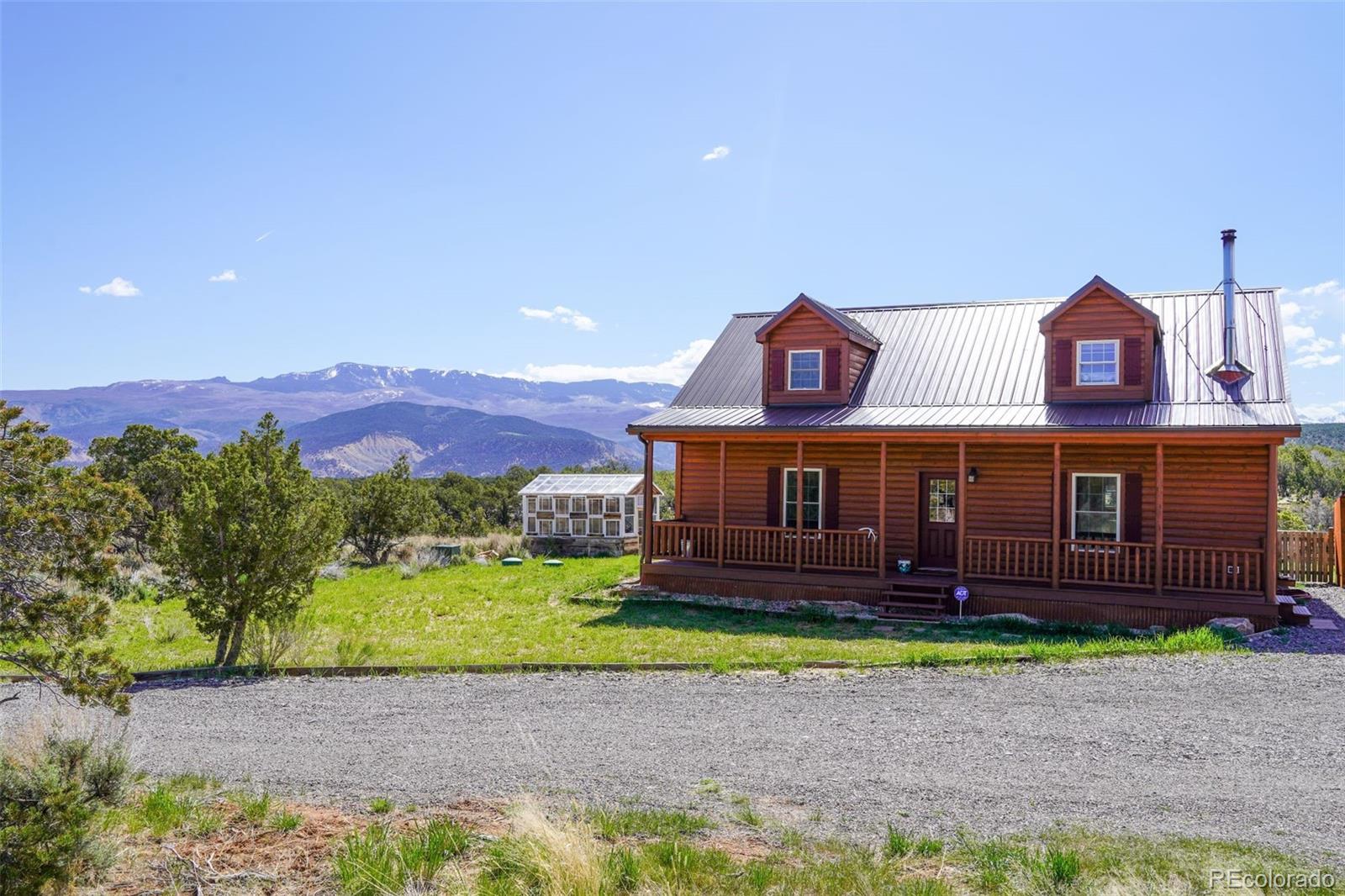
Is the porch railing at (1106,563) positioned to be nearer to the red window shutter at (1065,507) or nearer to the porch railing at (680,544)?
the red window shutter at (1065,507)

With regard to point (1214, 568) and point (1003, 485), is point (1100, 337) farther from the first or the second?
point (1214, 568)

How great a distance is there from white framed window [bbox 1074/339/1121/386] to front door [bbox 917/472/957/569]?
3.05 m

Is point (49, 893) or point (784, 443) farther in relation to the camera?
point (784, 443)

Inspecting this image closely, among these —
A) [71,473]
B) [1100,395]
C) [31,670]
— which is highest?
[1100,395]

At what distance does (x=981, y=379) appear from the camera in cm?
1686

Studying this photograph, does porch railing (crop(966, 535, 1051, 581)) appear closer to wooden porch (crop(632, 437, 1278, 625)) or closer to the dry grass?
wooden porch (crop(632, 437, 1278, 625))

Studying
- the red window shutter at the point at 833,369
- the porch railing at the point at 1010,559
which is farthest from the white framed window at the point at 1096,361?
the red window shutter at the point at 833,369

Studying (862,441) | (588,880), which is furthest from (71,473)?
(862,441)

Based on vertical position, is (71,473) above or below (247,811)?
above

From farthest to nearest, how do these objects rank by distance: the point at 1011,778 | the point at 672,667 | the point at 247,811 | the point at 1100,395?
the point at 1100,395 → the point at 672,667 → the point at 1011,778 → the point at 247,811

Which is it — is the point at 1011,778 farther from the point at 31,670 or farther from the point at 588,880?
the point at 31,670

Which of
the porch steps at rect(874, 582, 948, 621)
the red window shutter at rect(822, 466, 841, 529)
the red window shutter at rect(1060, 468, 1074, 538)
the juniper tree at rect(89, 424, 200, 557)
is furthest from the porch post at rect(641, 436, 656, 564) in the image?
the juniper tree at rect(89, 424, 200, 557)

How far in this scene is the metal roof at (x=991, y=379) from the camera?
14.4 m

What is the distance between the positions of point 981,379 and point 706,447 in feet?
19.5
